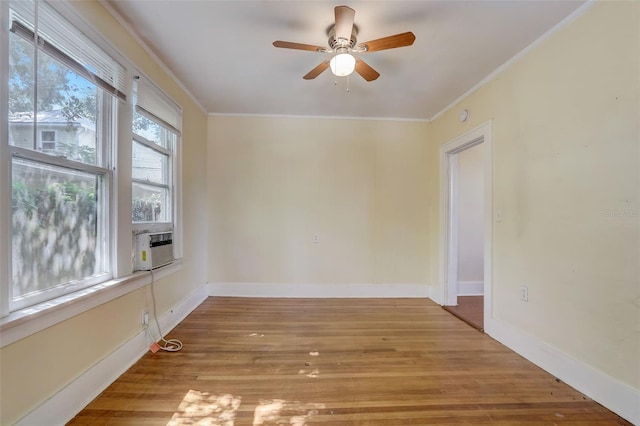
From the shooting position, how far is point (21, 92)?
1.32m

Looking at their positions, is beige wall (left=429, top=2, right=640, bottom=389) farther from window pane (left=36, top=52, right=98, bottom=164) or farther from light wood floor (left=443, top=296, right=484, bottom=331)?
window pane (left=36, top=52, right=98, bottom=164)

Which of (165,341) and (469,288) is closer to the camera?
(165,341)

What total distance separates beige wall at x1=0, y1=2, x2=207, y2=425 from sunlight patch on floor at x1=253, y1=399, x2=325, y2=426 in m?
1.14

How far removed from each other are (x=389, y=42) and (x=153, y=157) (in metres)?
2.35

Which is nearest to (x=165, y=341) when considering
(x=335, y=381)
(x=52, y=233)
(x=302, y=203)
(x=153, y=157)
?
(x=52, y=233)

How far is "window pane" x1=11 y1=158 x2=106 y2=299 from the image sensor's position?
4.40ft

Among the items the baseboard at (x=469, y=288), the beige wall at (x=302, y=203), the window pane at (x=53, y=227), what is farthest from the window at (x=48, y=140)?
the baseboard at (x=469, y=288)

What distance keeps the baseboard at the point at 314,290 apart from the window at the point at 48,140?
2.69 meters

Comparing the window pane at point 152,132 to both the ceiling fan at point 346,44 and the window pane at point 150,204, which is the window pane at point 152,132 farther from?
the ceiling fan at point 346,44

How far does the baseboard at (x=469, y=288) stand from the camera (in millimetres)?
4043

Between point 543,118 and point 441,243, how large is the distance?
6.31 feet

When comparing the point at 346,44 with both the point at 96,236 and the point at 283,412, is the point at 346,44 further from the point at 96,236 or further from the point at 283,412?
the point at 283,412

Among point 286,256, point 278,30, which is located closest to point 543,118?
point 278,30


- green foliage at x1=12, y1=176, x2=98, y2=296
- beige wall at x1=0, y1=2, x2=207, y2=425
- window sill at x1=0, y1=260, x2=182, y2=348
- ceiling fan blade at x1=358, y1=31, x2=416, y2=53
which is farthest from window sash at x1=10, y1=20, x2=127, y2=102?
ceiling fan blade at x1=358, y1=31, x2=416, y2=53
